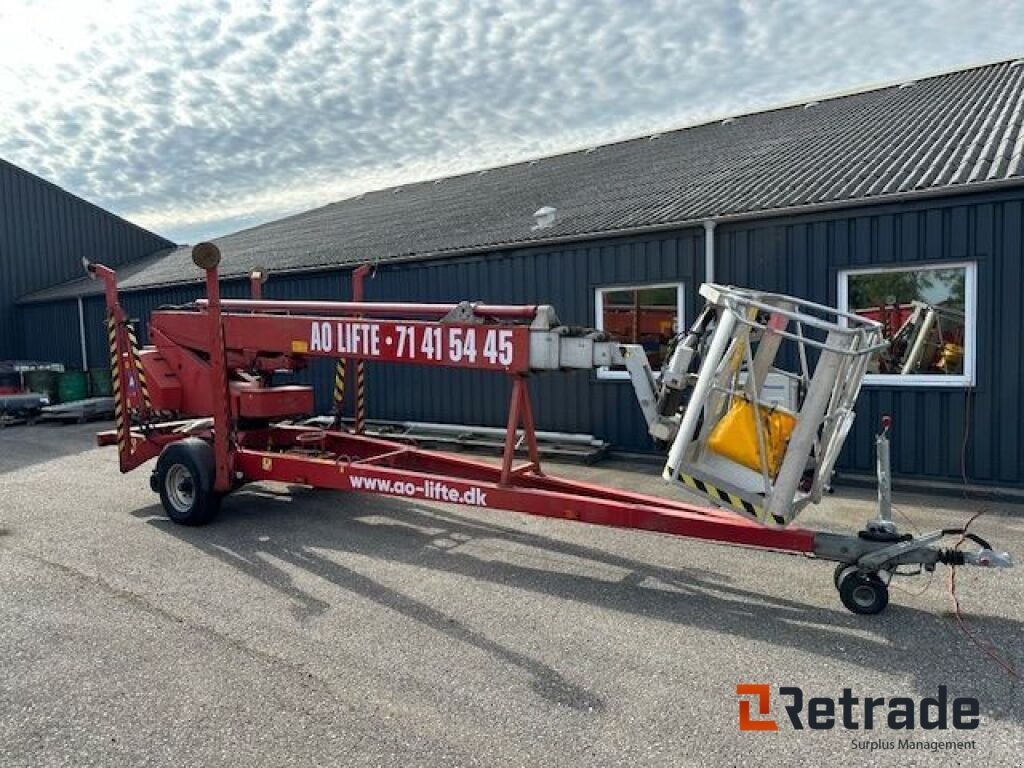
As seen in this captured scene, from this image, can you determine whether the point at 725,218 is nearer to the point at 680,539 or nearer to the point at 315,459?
the point at 680,539

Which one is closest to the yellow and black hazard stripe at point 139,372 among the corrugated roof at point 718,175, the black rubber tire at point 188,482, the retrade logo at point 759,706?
the black rubber tire at point 188,482

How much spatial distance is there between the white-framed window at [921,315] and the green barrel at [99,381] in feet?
55.9

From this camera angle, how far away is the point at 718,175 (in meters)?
11.0

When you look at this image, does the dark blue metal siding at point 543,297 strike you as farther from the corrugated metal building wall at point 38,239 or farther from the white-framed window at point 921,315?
the corrugated metal building wall at point 38,239

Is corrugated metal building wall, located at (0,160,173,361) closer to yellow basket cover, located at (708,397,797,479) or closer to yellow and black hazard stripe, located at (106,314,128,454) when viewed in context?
yellow and black hazard stripe, located at (106,314,128,454)

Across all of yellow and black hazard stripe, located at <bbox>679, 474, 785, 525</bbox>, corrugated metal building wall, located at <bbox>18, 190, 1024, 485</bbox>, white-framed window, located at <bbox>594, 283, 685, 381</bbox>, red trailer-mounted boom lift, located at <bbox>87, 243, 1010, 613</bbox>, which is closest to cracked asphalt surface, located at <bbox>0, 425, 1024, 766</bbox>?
red trailer-mounted boom lift, located at <bbox>87, 243, 1010, 613</bbox>

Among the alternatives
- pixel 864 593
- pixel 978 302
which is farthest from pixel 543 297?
pixel 864 593

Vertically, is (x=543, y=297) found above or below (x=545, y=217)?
below

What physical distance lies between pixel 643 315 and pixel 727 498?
Answer: 18.5 ft

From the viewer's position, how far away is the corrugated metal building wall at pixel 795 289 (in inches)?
294

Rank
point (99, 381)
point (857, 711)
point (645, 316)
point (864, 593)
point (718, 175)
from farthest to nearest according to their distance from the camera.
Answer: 1. point (99, 381)
2. point (718, 175)
3. point (645, 316)
4. point (864, 593)
5. point (857, 711)

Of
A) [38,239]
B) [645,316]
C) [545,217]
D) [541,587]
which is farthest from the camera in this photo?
[38,239]

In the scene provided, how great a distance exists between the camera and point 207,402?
7410mm

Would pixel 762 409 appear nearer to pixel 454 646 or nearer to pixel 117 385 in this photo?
pixel 454 646
